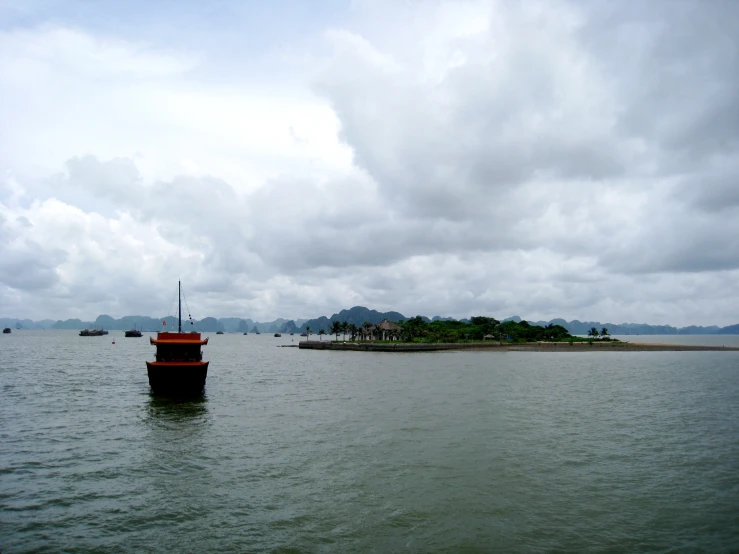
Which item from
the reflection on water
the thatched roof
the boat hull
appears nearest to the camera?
the reflection on water

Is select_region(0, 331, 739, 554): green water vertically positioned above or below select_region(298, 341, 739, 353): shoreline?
above

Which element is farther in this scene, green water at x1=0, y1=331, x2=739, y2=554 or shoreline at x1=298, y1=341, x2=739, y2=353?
shoreline at x1=298, y1=341, x2=739, y2=353

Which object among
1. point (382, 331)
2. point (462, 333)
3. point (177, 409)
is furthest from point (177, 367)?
point (462, 333)

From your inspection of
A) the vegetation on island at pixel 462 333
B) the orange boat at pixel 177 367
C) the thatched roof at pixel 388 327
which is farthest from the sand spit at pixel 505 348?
the orange boat at pixel 177 367

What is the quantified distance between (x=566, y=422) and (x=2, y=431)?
38262 mm

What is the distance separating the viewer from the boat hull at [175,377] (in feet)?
143

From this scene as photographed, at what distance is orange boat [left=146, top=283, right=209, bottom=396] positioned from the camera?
43.7m

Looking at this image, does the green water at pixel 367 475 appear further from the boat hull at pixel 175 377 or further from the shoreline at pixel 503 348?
the shoreline at pixel 503 348

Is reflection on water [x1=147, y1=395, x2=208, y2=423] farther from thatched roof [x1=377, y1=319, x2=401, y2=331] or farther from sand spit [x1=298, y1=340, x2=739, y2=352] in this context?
thatched roof [x1=377, y1=319, x2=401, y2=331]

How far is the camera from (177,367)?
43438 mm

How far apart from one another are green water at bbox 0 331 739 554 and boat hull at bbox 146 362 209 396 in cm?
188

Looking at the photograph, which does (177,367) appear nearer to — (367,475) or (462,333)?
(367,475)

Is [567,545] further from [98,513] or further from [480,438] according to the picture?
[98,513]

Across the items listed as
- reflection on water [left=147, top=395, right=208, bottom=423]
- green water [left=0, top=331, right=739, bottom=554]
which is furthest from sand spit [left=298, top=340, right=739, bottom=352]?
reflection on water [left=147, top=395, right=208, bottom=423]
